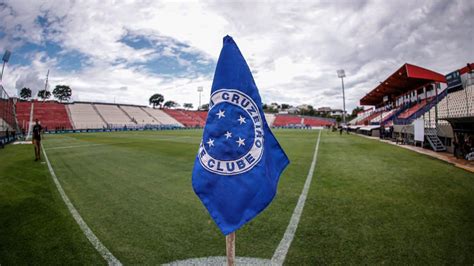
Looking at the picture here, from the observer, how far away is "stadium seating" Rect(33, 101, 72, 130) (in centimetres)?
5158

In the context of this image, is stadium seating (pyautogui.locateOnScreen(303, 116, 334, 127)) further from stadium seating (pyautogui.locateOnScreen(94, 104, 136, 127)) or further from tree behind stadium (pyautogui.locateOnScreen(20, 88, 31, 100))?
tree behind stadium (pyautogui.locateOnScreen(20, 88, 31, 100))

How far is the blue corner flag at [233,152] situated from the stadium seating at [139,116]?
7107cm

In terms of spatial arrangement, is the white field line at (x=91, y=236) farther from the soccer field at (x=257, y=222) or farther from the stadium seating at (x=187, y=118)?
the stadium seating at (x=187, y=118)

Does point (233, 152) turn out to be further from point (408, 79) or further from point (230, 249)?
point (408, 79)

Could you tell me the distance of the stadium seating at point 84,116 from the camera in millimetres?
55125

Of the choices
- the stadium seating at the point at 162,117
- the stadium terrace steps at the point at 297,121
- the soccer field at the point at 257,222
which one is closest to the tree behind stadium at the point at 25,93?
the stadium seating at the point at 162,117

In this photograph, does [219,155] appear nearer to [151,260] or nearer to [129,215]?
[151,260]

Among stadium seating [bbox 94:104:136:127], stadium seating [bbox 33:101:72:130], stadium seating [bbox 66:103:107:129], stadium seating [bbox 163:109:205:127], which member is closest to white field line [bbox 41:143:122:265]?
stadium seating [bbox 33:101:72:130]

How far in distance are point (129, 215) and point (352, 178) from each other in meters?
5.61

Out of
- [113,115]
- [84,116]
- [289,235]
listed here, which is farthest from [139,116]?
[289,235]

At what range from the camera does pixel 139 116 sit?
71500 mm

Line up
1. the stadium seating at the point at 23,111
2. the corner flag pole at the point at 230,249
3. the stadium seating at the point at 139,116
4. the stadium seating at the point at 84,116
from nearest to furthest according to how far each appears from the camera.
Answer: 1. the corner flag pole at the point at 230,249
2. the stadium seating at the point at 23,111
3. the stadium seating at the point at 84,116
4. the stadium seating at the point at 139,116

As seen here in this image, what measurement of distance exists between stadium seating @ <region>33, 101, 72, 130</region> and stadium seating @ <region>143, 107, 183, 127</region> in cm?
2335

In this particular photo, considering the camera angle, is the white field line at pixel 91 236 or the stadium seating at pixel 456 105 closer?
the white field line at pixel 91 236
